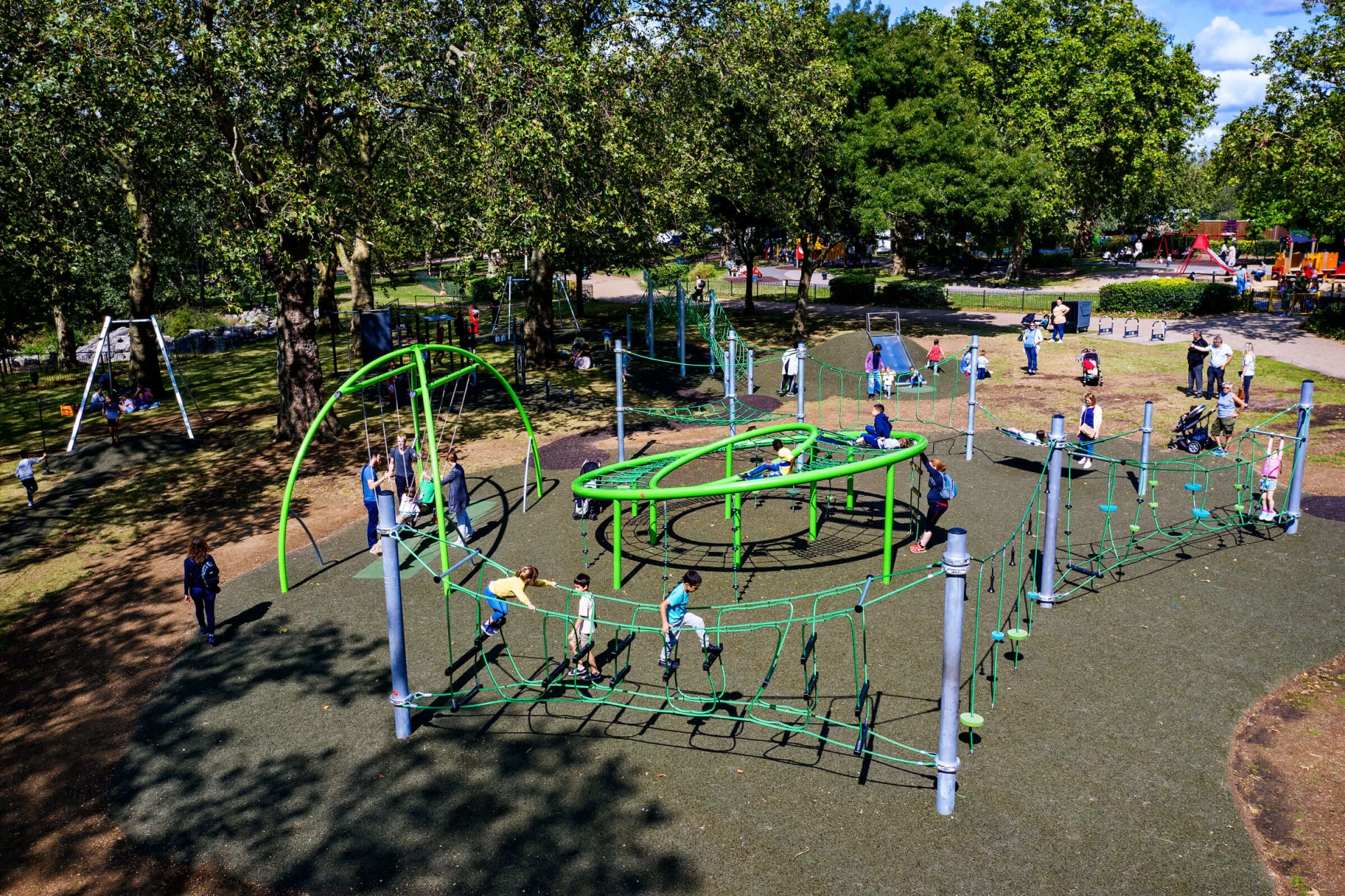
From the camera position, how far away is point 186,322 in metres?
40.9

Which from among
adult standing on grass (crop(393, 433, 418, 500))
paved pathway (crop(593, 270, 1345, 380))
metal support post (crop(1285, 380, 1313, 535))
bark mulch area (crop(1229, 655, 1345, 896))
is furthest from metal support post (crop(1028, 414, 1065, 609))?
paved pathway (crop(593, 270, 1345, 380))

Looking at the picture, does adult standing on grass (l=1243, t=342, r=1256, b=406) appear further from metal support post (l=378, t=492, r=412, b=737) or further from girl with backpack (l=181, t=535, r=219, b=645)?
girl with backpack (l=181, t=535, r=219, b=645)


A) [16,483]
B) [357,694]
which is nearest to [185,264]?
[16,483]

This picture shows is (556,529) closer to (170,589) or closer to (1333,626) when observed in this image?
(170,589)

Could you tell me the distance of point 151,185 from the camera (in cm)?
2300

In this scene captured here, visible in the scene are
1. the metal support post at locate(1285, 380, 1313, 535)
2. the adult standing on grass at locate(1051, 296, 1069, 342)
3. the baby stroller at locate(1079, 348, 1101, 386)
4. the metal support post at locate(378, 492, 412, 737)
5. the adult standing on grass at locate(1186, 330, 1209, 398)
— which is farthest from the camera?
the adult standing on grass at locate(1051, 296, 1069, 342)

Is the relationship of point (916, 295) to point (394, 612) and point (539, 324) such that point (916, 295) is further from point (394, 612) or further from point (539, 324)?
point (394, 612)

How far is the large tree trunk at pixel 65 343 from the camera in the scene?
32.0 m

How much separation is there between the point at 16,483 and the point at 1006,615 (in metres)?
20.1

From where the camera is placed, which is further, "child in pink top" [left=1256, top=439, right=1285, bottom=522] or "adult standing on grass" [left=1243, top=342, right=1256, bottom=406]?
"adult standing on grass" [left=1243, top=342, right=1256, bottom=406]

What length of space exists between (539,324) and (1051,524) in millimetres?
21433

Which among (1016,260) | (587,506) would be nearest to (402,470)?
(587,506)

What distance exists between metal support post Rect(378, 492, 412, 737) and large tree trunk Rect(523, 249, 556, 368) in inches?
816

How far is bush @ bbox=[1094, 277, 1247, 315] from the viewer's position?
3578 cm
